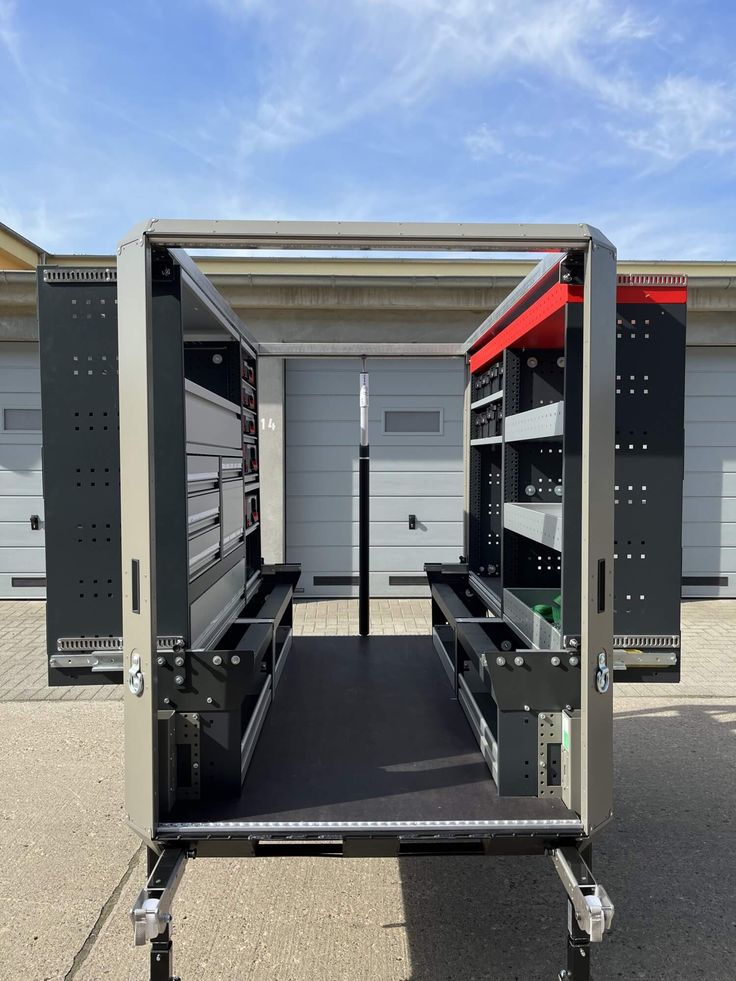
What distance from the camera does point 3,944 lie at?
250cm

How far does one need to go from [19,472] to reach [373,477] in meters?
4.31

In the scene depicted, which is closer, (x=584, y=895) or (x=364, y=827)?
(x=584, y=895)

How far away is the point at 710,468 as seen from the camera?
8336mm

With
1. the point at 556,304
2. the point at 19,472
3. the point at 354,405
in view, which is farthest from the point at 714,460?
the point at 19,472

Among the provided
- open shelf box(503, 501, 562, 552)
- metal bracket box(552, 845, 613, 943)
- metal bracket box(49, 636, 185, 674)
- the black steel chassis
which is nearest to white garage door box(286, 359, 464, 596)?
open shelf box(503, 501, 562, 552)

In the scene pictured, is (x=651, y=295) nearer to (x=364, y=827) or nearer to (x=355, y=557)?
(x=364, y=827)

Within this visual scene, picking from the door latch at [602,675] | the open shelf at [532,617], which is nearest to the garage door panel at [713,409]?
the open shelf at [532,617]

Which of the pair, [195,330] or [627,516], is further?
[195,330]

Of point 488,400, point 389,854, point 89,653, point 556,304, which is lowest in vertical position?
point 389,854

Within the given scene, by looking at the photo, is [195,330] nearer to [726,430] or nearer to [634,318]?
[634,318]

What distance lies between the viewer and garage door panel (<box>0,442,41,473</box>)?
8195 millimetres

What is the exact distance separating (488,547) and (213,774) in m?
2.72

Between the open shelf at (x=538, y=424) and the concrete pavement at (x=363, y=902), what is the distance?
1917 mm

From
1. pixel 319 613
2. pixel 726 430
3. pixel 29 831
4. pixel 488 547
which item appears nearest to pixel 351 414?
pixel 319 613
